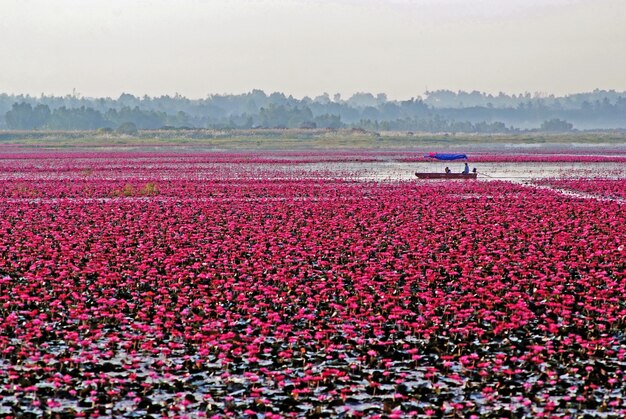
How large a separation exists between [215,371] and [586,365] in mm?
5300

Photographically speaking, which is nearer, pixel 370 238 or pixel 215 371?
pixel 215 371

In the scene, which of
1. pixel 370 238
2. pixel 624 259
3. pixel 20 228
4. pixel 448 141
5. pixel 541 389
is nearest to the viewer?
pixel 541 389

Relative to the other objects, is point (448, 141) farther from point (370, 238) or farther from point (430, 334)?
point (430, 334)

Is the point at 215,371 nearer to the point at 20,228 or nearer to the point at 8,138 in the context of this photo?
the point at 20,228

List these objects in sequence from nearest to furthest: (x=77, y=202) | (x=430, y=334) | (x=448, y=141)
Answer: (x=430, y=334), (x=77, y=202), (x=448, y=141)

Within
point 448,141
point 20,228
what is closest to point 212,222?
point 20,228

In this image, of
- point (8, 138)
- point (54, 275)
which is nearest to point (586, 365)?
point (54, 275)

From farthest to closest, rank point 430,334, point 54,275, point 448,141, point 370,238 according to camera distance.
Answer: point 448,141, point 370,238, point 54,275, point 430,334

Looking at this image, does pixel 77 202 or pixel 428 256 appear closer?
pixel 428 256

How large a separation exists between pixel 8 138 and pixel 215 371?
14867 centimetres

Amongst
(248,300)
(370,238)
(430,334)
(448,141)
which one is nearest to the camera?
(430,334)

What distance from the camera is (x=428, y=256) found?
2188 cm

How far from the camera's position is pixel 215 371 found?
12.4 meters

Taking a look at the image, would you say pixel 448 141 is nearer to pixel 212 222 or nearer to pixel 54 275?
pixel 212 222
